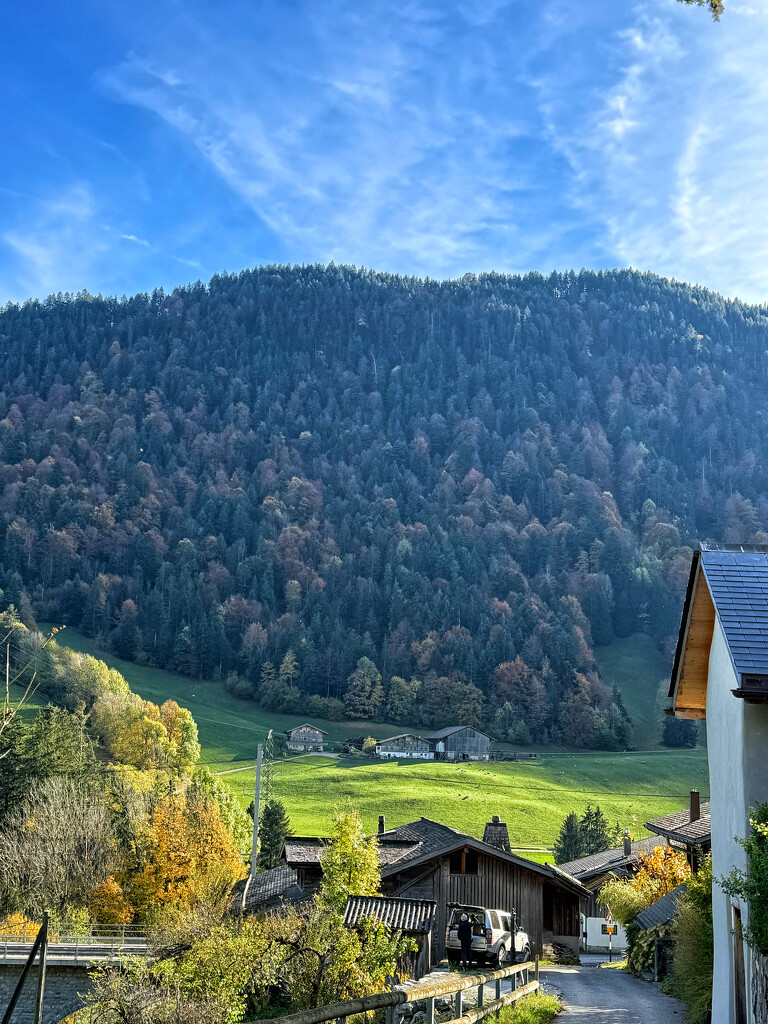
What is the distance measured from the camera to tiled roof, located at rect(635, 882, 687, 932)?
33.8m

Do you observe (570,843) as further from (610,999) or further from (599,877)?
(610,999)

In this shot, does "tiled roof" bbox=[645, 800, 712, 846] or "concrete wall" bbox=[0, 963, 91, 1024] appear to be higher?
"tiled roof" bbox=[645, 800, 712, 846]

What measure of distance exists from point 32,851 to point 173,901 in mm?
7871

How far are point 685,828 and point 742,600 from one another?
26229mm

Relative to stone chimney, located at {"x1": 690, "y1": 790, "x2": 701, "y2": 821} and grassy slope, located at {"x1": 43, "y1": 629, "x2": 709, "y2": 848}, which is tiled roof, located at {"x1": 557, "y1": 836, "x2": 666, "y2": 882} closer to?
grassy slope, located at {"x1": 43, "y1": 629, "x2": 709, "y2": 848}

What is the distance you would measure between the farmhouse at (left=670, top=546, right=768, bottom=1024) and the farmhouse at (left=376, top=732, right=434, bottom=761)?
116 m

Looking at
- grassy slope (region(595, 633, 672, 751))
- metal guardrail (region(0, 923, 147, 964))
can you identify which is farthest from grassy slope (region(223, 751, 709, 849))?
metal guardrail (region(0, 923, 147, 964))

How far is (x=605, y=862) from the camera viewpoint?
62.8 metres

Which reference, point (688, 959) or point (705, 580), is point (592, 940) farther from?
point (705, 580)

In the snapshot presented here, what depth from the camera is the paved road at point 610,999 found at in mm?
18047

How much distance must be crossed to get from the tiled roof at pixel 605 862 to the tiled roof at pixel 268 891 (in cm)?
2376

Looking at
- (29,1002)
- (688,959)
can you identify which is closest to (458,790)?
(29,1002)

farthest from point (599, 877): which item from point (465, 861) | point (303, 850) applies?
point (303, 850)

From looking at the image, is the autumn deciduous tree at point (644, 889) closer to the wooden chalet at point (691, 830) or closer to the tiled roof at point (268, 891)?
the wooden chalet at point (691, 830)
